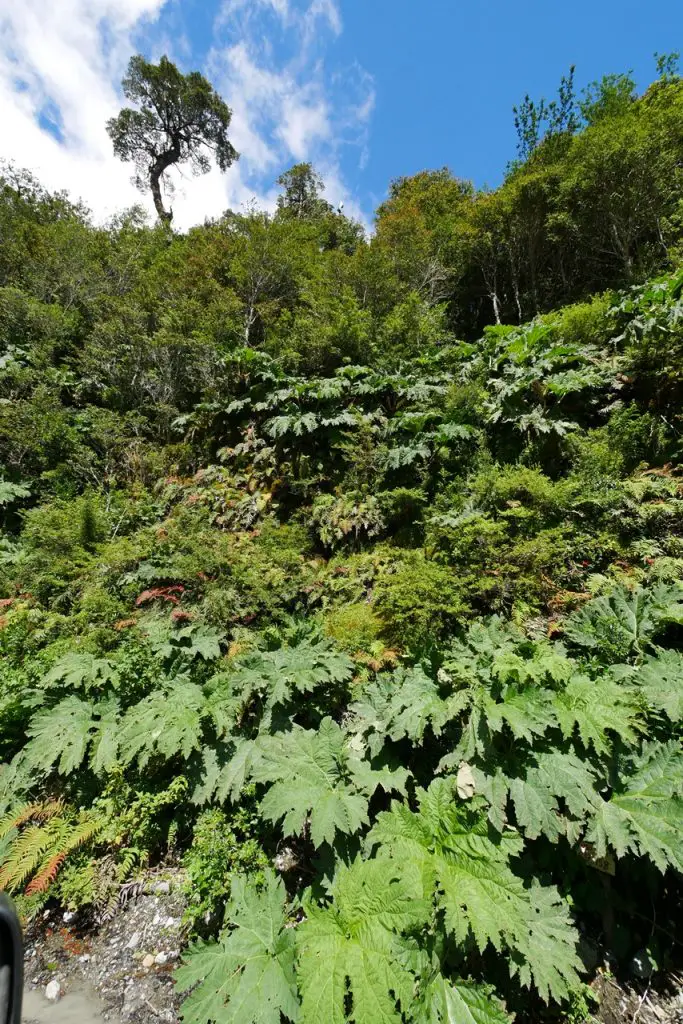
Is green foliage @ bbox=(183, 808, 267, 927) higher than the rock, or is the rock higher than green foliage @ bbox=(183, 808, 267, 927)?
green foliage @ bbox=(183, 808, 267, 927)

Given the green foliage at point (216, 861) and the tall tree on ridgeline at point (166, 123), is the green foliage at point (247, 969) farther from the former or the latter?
the tall tree on ridgeline at point (166, 123)

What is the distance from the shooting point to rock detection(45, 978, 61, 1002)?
7.82 ft

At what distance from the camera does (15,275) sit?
11.8m

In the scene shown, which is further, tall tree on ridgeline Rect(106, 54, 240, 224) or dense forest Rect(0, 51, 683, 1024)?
tall tree on ridgeline Rect(106, 54, 240, 224)

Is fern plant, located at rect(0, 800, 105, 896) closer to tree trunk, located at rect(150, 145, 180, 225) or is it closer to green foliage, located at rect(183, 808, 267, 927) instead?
green foliage, located at rect(183, 808, 267, 927)

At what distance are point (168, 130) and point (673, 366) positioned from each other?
28046 millimetres

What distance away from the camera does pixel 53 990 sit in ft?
7.93

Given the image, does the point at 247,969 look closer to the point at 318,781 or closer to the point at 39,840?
the point at 318,781

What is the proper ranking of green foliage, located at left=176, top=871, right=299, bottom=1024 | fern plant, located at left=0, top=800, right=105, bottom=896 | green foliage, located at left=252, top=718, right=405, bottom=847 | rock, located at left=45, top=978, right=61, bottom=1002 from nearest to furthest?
green foliage, located at left=176, top=871, right=299, bottom=1024, green foliage, located at left=252, top=718, right=405, bottom=847, rock, located at left=45, top=978, right=61, bottom=1002, fern plant, located at left=0, top=800, right=105, bottom=896

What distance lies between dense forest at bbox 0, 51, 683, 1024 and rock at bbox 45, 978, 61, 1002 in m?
0.35

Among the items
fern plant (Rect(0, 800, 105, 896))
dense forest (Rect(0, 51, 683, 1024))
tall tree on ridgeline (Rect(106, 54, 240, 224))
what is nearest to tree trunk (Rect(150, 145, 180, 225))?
tall tree on ridgeline (Rect(106, 54, 240, 224))

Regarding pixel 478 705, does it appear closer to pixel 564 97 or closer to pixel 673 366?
pixel 673 366

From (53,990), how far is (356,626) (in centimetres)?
305

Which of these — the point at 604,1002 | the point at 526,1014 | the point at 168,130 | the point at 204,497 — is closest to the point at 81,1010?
the point at 526,1014
